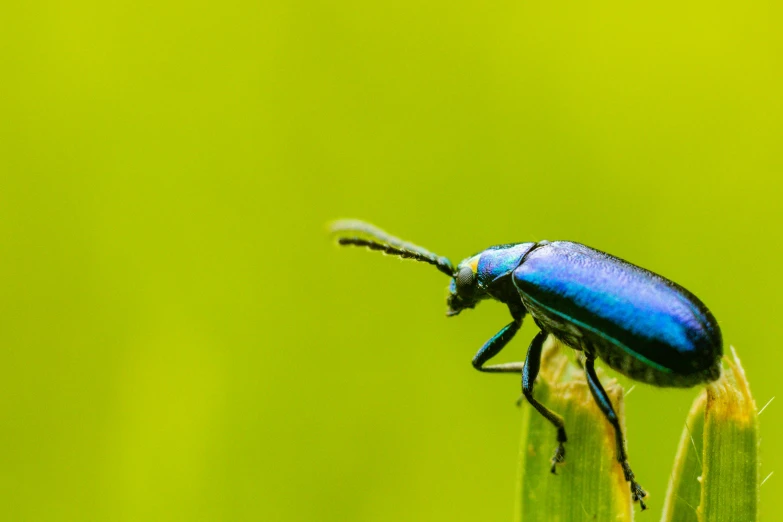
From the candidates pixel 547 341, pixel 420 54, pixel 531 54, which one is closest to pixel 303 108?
pixel 420 54

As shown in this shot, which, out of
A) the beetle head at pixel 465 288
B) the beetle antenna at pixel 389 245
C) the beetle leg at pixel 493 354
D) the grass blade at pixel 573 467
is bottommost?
the grass blade at pixel 573 467

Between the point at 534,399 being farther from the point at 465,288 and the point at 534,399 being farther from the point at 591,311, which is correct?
the point at 465,288

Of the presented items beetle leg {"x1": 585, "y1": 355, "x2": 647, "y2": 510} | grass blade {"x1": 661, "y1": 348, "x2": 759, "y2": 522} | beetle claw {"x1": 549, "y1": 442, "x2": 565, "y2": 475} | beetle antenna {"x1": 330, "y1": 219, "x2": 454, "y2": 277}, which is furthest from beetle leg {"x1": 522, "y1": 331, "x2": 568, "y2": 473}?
beetle antenna {"x1": 330, "y1": 219, "x2": 454, "y2": 277}

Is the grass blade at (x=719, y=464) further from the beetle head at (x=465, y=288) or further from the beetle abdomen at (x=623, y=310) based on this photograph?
the beetle head at (x=465, y=288)

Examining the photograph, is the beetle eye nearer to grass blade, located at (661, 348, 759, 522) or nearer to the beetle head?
the beetle head

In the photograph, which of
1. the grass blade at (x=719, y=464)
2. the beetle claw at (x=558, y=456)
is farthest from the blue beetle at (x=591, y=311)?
the grass blade at (x=719, y=464)

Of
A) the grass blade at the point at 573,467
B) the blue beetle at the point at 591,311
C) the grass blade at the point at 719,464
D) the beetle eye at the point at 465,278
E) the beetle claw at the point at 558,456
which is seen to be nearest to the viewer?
the grass blade at the point at 719,464

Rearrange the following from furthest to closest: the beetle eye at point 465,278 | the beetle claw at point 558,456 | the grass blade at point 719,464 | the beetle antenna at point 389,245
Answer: the beetle antenna at point 389,245, the beetle eye at point 465,278, the beetle claw at point 558,456, the grass blade at point 719,464

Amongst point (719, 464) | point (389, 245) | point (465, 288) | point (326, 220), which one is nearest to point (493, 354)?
point (465, 288)
